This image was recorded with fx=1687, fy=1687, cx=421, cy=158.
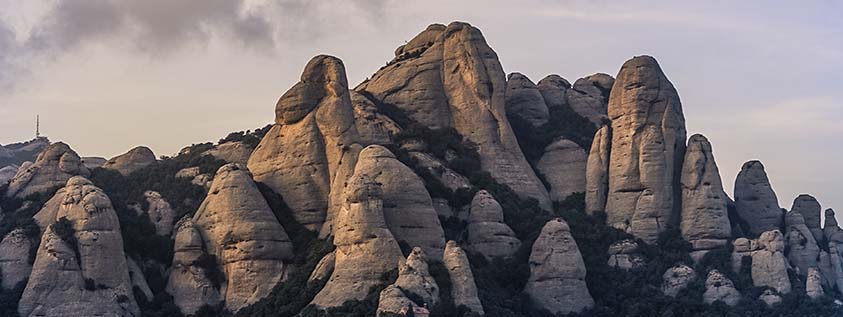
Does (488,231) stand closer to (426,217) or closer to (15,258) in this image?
(426,217)

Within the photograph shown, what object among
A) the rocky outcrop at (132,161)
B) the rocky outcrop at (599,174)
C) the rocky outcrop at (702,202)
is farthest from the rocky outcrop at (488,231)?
the rocky outcrop at (132,161)

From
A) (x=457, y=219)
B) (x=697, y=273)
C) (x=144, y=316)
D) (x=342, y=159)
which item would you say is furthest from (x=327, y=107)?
(x=697, y=273)

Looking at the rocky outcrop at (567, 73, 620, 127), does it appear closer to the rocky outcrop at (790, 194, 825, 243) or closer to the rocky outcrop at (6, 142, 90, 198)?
the rocky outcrop at (790, 194, 825, 243)

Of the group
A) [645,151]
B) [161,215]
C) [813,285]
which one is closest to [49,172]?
[161,215]

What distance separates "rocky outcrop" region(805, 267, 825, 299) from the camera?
323ft

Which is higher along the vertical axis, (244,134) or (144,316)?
(244,134)

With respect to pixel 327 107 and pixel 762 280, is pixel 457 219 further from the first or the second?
pixel 762 280

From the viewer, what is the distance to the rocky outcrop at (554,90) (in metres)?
119

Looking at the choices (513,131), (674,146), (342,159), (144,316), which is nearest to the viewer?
(144,316)

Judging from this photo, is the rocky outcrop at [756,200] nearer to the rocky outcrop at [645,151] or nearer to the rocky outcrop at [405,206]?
the rocky outcrop at [645,151]

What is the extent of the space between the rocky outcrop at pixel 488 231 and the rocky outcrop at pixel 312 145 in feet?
25.8

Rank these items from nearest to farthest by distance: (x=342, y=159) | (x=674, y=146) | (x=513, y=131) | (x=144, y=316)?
(x=144, y=316)
(x=342, y=159)
(x=674, y=146)
(x=513, y=131)

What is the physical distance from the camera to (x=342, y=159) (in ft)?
320

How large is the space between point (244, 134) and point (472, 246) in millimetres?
21276
